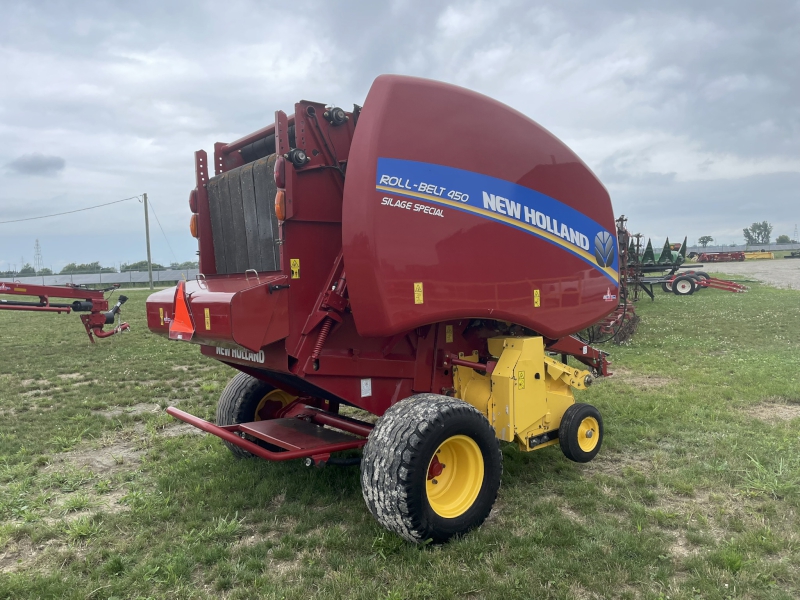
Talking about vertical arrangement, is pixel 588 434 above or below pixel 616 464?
above

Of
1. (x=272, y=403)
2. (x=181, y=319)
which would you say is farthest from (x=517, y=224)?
(x=272, y=403)

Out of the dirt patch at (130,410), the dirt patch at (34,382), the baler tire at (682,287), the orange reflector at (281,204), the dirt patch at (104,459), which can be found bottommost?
the dirt patch at (104,459)

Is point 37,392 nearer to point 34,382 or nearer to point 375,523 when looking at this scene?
point 34,382

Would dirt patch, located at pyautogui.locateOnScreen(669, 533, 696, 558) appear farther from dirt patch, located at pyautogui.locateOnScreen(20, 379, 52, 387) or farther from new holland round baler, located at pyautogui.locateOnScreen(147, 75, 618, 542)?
dirt patch, located at pyautogui.locateOnScreen(20, 379, 52, 387)

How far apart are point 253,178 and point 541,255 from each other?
90.8 inches

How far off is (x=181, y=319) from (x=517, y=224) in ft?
8.34

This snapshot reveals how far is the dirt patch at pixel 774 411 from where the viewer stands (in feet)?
20.5

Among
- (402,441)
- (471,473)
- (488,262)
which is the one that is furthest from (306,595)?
(488,262)

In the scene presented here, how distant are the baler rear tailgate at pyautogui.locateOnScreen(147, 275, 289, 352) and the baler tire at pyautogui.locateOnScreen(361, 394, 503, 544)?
3.08 ft

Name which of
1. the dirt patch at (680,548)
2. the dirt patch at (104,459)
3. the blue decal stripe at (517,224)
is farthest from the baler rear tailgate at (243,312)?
the dirt patch at (680,548)

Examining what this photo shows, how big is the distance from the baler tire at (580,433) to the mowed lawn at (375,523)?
0.19 meters

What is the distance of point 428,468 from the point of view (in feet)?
11.6

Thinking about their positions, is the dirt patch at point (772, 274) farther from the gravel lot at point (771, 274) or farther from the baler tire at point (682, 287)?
the baler tire at point (682, 287)

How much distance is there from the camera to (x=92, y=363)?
10164mm
